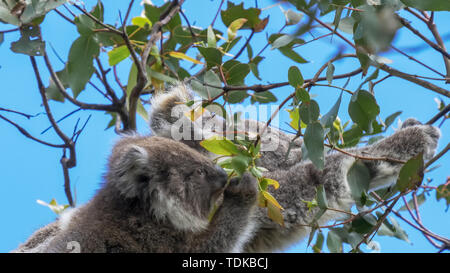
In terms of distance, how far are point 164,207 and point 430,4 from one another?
5.74 ft

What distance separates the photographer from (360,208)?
2.36 m

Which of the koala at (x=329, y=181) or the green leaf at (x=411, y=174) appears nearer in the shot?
the green leaf at (x=411, y=174)

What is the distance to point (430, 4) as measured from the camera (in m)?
1.48

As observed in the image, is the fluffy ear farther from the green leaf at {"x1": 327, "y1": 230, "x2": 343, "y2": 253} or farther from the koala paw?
the green leaf at {"x1": 327, "y1": 230, "x2": 343, "y2": 253}

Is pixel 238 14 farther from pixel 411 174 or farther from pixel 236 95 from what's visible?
pixel 411 174

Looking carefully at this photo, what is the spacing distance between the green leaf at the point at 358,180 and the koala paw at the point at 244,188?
0.56m

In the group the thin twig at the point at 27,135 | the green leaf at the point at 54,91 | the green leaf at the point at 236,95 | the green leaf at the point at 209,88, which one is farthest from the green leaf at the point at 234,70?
the green leaf at the point at 54,91

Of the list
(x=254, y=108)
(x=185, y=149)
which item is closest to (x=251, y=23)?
(x=254, y=108)

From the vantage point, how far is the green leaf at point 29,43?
277 cm

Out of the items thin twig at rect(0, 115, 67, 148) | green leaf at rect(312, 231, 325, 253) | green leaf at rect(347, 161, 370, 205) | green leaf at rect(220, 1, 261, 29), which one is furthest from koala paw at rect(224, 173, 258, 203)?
thin twig at rect(0, 115, 67, 148)

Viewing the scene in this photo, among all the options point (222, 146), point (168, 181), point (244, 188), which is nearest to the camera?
point (222, 146)

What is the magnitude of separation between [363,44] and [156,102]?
7.73ft

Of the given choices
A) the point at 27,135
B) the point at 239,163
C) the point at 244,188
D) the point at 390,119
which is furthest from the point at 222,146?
the point at 27,135

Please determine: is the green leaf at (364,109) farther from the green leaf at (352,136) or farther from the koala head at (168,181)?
the koala head at (168,181)
